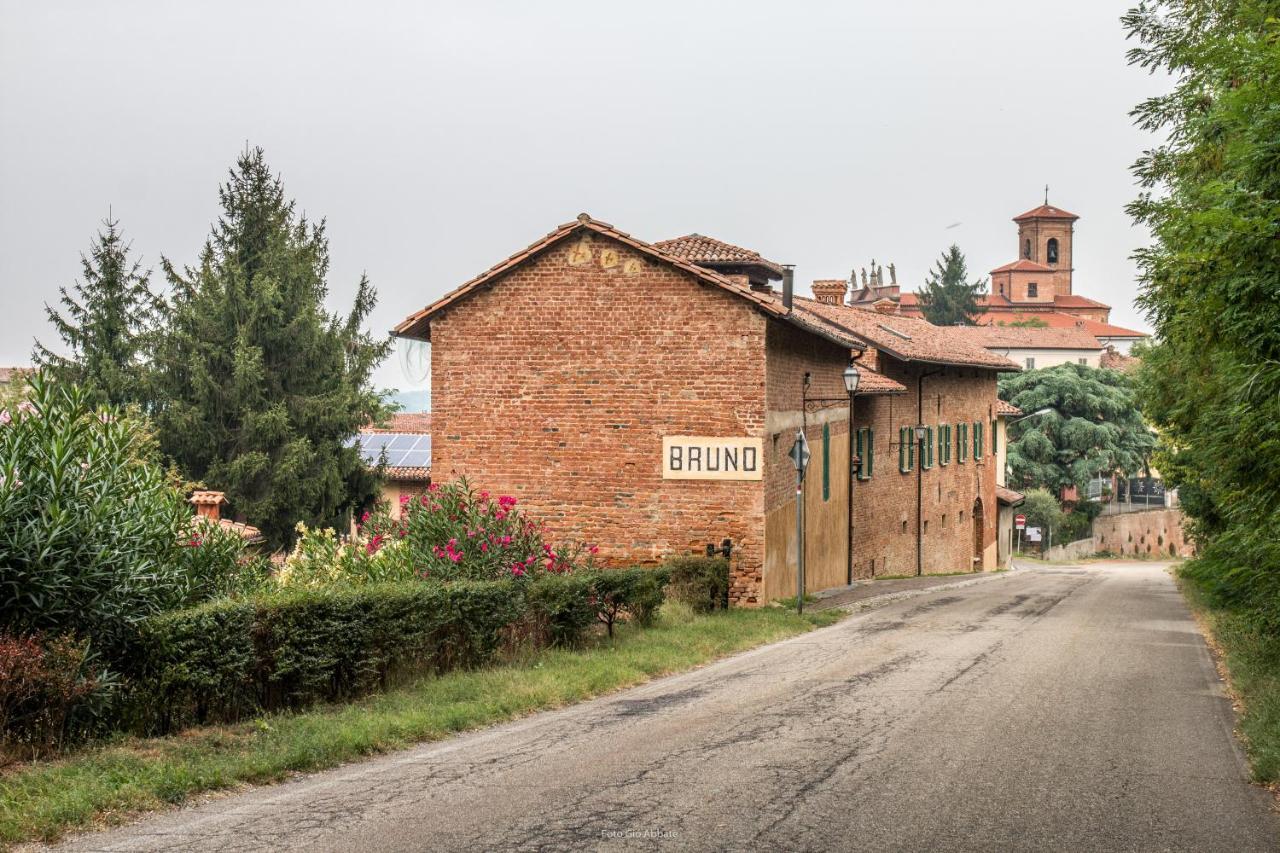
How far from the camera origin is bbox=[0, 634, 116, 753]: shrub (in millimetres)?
8703

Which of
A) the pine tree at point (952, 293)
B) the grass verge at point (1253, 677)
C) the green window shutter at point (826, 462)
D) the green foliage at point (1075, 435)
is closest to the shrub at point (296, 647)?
the grass verge at point (1253, 677)

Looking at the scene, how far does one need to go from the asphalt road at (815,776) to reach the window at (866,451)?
617 inches

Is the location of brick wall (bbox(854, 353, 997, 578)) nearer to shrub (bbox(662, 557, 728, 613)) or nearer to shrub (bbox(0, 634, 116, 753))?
shrub (bbox(662, 557, 728, 613))

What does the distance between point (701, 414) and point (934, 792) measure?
1304cm

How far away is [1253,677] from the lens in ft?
44.5

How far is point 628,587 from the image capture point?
53.4 ft

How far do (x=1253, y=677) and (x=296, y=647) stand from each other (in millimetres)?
9770

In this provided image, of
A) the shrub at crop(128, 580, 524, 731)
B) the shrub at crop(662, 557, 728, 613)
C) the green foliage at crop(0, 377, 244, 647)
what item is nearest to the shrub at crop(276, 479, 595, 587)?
the shrub at crop(128, 580, 524, 731)

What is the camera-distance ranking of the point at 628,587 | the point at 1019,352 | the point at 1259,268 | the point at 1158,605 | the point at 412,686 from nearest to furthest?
the point at 1259,268 → the point at 412,686 → the point at 628,587 → the point at 1158,605 → the point at 1019,352

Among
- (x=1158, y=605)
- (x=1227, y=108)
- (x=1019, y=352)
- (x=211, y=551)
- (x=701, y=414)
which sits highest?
(x=1019, y=352)

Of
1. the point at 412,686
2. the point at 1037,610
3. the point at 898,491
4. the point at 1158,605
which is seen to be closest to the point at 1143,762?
the point at 412,686

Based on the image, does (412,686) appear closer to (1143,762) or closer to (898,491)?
(1143,762)

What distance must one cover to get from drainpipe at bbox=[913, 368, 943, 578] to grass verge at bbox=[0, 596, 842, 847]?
853 inches

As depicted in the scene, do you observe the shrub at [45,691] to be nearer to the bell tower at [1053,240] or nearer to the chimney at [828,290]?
the chimney at [828,290]
